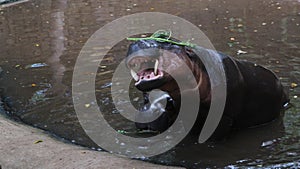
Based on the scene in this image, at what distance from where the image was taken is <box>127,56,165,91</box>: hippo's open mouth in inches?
150

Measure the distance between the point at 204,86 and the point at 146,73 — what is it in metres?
0.66

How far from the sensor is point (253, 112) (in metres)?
4.84

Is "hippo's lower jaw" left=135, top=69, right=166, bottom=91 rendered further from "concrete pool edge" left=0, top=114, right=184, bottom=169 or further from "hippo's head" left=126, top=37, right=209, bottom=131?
"concrete pool edge" left=0, top=114, right=184, bottom=169

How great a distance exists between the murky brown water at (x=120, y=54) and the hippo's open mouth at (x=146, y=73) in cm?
83

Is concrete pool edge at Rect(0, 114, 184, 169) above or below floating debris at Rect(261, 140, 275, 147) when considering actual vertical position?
above

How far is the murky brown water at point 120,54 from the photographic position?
14.6ft

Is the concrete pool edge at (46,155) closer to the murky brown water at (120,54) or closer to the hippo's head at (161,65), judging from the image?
the murky brown water at (120,54)

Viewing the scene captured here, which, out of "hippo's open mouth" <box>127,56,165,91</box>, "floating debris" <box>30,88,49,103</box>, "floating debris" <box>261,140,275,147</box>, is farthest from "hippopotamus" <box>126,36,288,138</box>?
"floating debris" <box>30,88,49,103</box>

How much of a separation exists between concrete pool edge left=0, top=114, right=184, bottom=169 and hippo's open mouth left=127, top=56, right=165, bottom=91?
70 centimetres

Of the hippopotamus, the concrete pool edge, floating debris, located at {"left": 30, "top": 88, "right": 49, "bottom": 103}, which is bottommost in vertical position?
the concrete pool edge

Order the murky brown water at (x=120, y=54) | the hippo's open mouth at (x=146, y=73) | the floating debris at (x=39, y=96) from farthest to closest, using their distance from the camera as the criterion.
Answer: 1. the floating debris at (x=39, y=96)
2. the murky brown water at (x=120, y=54)
3. the hippo's open mouth at (x=146, y=73)

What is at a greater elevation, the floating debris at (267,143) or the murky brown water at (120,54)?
the murky brown water at (120,54)

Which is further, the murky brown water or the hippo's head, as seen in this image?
the murky brown water

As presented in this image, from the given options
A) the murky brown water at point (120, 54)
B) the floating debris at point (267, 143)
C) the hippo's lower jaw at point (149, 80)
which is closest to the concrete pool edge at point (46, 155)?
the murky brown water at point (120, 54)
